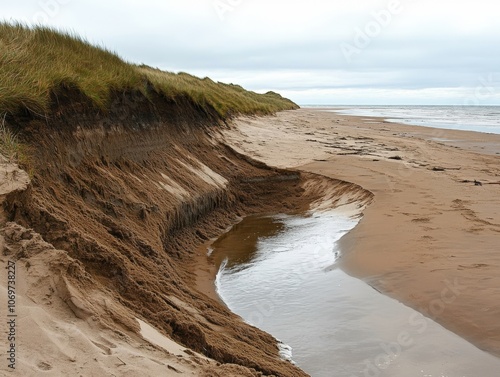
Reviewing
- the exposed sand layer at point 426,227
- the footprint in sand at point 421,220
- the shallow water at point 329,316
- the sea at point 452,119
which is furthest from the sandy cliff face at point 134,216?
the sea at point 452,119

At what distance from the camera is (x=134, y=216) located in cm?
695

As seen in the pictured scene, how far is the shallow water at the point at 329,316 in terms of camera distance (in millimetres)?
4348

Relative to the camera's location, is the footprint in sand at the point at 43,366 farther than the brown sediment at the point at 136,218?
No

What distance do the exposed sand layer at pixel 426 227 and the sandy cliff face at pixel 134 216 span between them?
1.64m

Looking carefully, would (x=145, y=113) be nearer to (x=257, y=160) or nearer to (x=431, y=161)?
(x=257, y=160)

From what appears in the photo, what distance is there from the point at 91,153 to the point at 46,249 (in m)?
4.22

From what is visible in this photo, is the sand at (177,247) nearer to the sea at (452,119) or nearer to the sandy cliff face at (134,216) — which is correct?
the sandy cliff face at (134,216)

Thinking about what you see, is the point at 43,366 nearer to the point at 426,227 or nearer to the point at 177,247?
the point at 177,247

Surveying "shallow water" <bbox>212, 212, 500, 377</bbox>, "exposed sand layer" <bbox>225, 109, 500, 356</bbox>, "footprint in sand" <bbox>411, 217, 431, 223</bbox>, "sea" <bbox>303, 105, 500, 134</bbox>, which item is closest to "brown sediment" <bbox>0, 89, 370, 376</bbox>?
"shallow water" <bbox>212, 212, 500, 377</bbox>

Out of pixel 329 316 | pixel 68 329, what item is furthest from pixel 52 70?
pixel 68 329

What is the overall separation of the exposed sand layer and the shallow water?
0.77 feet

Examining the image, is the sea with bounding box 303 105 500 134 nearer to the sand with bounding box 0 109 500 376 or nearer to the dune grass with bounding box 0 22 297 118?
the sand with bounding box 0 109 500 376

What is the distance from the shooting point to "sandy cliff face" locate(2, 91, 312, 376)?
3.30 m

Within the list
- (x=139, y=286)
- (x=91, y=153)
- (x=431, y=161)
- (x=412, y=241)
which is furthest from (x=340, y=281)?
(x=431, y=161)
